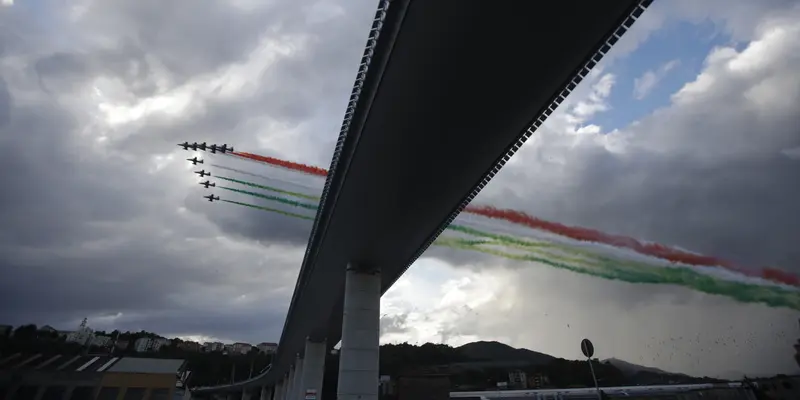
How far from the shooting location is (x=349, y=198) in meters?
21.3

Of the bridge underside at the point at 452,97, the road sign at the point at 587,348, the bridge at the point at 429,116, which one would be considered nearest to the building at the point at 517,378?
the bridge at the point at 429,116

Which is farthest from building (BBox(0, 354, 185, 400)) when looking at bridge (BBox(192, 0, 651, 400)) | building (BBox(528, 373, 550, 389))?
building (BBox(528, 373, 550, 389))

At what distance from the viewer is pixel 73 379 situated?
522 inches

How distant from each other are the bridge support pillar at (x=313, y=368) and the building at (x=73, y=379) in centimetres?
2217

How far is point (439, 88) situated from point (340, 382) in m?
19.8

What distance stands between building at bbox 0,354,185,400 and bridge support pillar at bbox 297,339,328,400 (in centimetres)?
2217

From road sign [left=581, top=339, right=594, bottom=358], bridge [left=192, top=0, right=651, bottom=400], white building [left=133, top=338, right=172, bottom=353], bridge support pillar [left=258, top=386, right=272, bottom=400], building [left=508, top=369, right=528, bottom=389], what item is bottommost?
bridge support pillar [left=258, top=386, right=272, bottom=400]

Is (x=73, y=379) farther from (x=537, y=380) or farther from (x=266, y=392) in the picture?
(x=266, y=392)

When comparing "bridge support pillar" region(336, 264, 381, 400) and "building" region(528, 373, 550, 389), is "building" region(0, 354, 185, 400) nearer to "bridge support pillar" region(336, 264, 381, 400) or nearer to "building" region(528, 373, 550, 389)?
"bridge support pillar" region(336, 264, 381, 400)

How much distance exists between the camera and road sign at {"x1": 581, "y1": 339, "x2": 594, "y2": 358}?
11.8m

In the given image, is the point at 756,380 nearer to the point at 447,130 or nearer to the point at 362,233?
the point at 447,130

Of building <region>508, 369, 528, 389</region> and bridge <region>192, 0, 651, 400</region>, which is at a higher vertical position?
bridge <region>192, 0, 651, 400</region>

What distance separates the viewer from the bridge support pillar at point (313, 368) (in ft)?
154

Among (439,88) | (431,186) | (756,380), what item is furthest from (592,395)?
(439,88)
